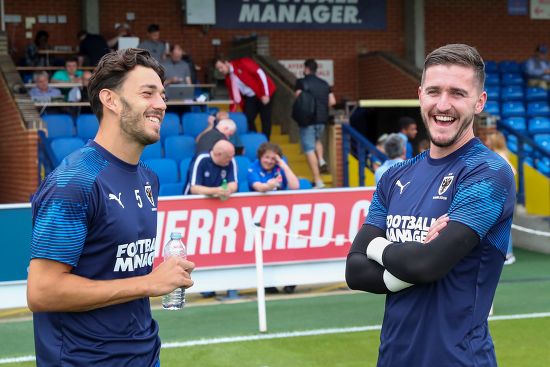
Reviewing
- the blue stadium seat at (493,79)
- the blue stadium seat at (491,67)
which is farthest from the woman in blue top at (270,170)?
the blue stadium seat at (491,67)

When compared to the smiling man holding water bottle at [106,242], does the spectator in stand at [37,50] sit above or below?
above

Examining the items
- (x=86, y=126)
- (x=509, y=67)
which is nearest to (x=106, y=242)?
(x=86, y=126)

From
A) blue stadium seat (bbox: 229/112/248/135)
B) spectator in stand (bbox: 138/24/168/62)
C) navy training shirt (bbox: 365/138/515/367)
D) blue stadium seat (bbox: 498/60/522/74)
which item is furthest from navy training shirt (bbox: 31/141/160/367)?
blue stadium seat (bbox: 498/60/522/74)

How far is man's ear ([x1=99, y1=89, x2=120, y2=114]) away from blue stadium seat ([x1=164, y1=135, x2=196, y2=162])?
38.9 feet

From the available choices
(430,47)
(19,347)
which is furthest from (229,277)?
(430,47)

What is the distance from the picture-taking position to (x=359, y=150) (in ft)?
53.5

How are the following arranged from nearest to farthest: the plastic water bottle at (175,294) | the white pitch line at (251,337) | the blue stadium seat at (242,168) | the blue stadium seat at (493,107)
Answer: the plastic water bottle at (175,294)
the white pitch line at (251,337)
the blue stadium seat at (242,168)
the blue stadium seat at (493,107)

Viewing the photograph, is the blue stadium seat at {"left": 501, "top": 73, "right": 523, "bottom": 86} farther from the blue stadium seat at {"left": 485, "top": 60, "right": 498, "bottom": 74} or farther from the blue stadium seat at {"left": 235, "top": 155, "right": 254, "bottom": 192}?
the blue stadium seat at {"left": 235, "top": 155, "right": 254, "bottom": 192}

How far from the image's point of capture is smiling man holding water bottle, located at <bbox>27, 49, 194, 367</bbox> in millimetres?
3355

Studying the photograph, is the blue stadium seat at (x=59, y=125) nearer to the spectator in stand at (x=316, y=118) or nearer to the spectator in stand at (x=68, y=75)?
the spectator in stand at (x=68, y=75)

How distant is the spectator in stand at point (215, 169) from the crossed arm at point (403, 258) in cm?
742

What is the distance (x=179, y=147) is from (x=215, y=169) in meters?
4.28

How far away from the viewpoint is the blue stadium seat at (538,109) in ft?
70.5

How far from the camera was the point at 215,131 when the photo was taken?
13.2 meters
